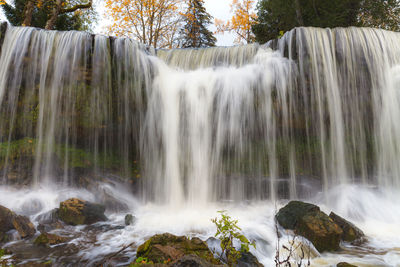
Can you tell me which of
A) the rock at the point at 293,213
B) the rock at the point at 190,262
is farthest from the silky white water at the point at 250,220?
the rock at the point at 190,262

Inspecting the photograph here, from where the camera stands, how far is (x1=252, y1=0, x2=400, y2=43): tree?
1148 cm

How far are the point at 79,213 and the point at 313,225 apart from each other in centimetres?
478

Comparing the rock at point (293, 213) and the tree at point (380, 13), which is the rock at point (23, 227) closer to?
the rock at point (293, 213)

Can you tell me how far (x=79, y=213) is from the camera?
513cm

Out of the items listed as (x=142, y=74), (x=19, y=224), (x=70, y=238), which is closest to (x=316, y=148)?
(x=142, y=74)

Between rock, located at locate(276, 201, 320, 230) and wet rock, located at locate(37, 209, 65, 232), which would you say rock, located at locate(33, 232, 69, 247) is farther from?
rock, located at locate(276, 201, 320, 230)

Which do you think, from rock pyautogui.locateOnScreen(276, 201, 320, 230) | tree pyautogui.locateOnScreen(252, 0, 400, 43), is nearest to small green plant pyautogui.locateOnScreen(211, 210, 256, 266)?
rock pyautogui.locateOnScreen(276, 201, 320, 230)

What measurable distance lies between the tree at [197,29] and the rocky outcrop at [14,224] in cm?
2309

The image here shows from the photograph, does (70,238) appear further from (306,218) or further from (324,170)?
(324,170)

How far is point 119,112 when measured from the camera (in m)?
7.46

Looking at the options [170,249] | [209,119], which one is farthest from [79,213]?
[209,119]

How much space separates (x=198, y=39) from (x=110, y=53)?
62.9ft

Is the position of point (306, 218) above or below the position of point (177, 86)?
below

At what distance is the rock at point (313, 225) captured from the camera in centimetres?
407
